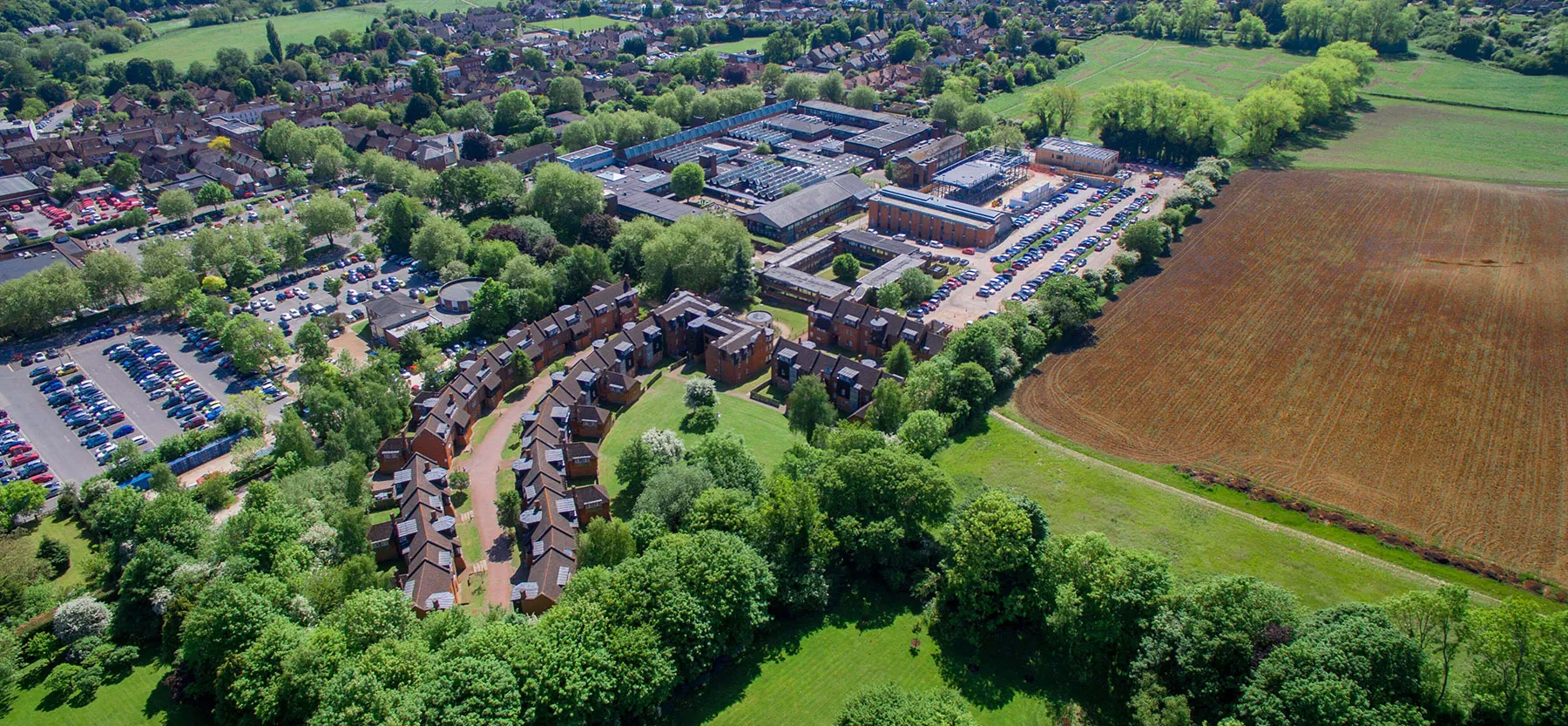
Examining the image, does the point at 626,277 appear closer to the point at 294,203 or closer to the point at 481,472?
the point at 481,472

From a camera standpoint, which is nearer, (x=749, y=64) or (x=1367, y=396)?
(x=1367, y=396)

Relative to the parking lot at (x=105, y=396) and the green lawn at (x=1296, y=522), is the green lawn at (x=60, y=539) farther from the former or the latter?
the green lawn at (x=1296, y=522)

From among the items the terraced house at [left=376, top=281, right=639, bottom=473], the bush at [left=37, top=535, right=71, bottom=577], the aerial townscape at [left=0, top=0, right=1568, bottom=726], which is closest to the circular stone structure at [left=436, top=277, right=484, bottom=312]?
the aerial townscape at [left=0, top=0, right=1568, bottom=726]

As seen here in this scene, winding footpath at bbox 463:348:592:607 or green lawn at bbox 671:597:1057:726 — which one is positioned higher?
green lawn at bbox 671:597:1057:726

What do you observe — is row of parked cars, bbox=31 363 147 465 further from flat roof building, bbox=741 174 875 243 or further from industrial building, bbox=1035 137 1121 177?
industrial building, bbox=1035 137 1121 177

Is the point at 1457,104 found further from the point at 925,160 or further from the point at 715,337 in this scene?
the point at 715,337

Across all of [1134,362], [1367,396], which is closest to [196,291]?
[1134,362]
